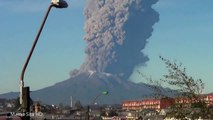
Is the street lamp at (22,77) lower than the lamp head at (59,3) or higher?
lower

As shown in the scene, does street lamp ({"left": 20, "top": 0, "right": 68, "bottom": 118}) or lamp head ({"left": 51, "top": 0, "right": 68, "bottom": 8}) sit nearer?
street lamp ({"left": 20, "top": 0, "right": 68, "bottom": 118})

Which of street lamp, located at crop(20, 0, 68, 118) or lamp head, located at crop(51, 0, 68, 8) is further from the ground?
lamp head, located at crop(51, 0, 68, 8)

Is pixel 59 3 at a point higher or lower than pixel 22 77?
higher

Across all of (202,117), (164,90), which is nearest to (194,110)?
(202,117)

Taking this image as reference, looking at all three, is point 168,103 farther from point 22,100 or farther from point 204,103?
point 22,100

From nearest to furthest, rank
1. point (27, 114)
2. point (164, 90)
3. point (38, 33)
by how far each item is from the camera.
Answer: point (27, 114), point (38, 33), point (164, 90)

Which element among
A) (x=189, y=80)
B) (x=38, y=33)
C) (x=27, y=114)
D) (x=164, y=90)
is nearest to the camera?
(x=27, y=114)

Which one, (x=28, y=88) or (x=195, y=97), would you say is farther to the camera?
(x=195, y=97)

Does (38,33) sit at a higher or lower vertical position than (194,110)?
higher

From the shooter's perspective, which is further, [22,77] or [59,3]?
[59,3]

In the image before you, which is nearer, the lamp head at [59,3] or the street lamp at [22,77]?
the street lamp at [22,77]
